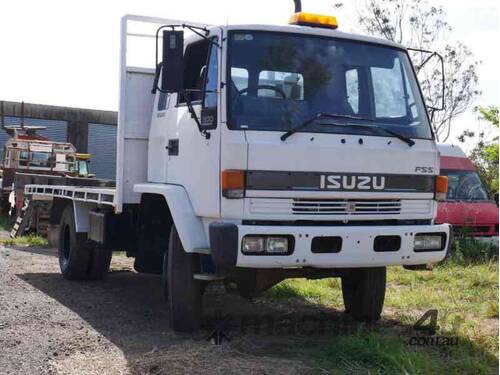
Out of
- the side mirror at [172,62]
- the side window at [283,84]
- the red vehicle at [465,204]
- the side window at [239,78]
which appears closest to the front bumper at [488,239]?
the red vehicle at [465,204]

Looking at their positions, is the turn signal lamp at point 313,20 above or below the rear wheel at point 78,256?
above

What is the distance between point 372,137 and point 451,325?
2041 millimetres

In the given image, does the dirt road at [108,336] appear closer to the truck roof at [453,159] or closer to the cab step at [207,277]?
the cab step at [207,277]

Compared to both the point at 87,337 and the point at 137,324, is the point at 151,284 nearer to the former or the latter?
the point at 137,324

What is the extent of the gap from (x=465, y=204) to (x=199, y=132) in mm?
6950

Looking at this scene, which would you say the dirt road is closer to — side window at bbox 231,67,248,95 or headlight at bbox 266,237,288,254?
headlight at bbox 266,237,288,254

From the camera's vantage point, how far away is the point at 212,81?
18.8 ft

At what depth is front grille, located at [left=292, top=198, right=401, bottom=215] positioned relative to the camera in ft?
18.0

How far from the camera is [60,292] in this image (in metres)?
8.27

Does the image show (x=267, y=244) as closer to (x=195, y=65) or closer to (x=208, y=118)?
(x=208, y=118)

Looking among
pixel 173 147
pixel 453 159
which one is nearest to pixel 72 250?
pixel 173 147

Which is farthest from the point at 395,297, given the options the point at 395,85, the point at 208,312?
the point at 395,85

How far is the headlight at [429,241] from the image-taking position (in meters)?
5.83

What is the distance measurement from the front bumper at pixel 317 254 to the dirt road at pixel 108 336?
74 centimetres
